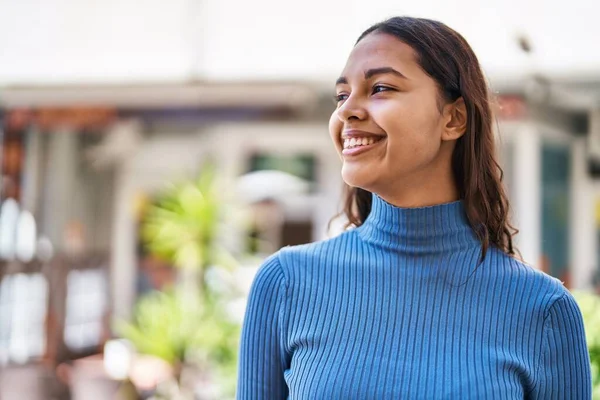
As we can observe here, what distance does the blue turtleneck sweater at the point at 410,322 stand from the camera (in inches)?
53.4

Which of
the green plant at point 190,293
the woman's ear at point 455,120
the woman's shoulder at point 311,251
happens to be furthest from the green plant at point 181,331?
the woman's ear at point 455,120

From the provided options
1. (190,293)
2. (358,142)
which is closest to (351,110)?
(358,142)

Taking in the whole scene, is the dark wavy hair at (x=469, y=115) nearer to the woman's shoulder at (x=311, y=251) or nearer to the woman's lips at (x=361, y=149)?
the woman's lips at (x=361, y=149)

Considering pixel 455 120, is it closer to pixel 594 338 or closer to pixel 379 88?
pixel 379 88

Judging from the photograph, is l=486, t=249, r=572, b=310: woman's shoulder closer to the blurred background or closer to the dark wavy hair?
the dark wavy hair

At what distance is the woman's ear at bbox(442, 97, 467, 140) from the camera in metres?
1.46

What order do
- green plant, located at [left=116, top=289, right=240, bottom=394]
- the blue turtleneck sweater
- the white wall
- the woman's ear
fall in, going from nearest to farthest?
1. the blue turtleneck sweater
2. the woman's ear
3. the white wall
4. green plant, located at [left=116, top=289, right=240, bottom=394]

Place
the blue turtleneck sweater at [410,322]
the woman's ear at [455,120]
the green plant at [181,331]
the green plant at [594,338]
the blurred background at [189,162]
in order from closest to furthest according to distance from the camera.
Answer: the blue turtleneck sweater at [410,322] < the woman's ear at [455,120] < the green plant at [594,338] < the blurred background at [189,162] < the green plant at [181,331]

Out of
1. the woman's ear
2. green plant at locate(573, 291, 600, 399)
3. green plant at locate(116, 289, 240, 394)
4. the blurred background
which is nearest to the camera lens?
the woman's ear

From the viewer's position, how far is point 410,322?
1.42 meters

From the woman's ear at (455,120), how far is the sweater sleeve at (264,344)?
1.21 feet

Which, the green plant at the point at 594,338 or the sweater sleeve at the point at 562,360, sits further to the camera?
the green plant at the point at 594,338

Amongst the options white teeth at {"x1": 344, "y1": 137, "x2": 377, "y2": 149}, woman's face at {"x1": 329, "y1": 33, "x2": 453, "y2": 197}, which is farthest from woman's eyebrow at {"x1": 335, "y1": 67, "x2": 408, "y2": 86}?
white teeth at {"x1": 344, "y1": 137, "x2": 377, "y2": 149}

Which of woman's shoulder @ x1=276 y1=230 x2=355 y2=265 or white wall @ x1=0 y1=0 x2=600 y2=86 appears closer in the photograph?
woman's shoulder @ x1=276 y1=230 x2=355 y2=265
